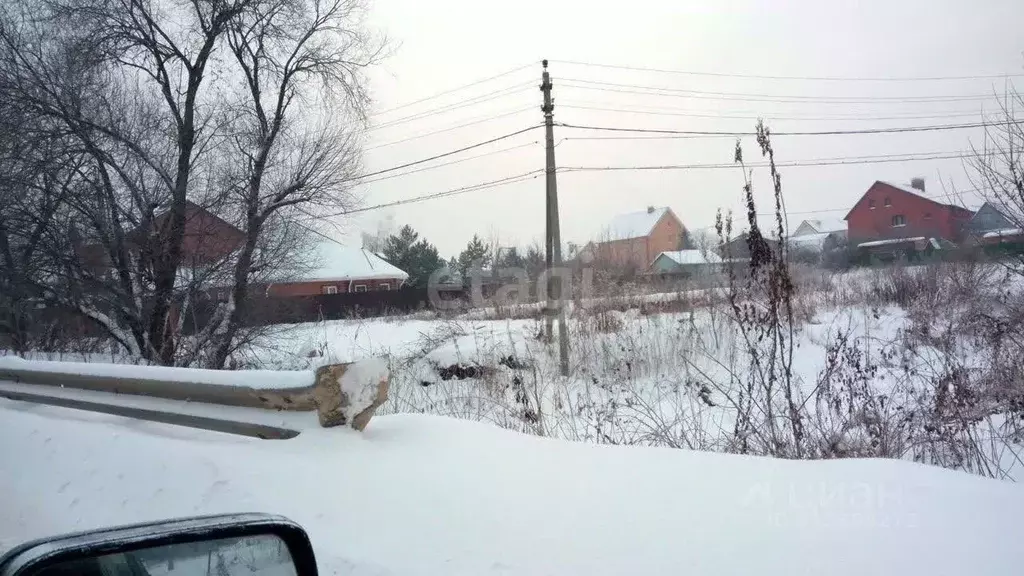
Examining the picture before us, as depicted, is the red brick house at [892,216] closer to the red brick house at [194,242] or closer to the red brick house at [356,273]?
the red brick house at [194,242]

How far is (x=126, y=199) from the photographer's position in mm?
12016

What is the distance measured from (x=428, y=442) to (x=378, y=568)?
1.46m

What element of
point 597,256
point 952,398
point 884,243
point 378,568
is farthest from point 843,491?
point 597,256

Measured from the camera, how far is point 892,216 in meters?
28.2

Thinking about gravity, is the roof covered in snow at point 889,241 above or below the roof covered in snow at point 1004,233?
above

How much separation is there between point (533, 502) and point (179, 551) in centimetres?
182

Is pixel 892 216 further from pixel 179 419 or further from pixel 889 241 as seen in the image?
pixel 179 419

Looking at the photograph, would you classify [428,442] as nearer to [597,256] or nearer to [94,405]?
[94,405]

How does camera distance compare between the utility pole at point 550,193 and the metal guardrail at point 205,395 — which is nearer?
the metal guardrail at point 205,395

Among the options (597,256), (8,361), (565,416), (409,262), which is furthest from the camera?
(409,262)

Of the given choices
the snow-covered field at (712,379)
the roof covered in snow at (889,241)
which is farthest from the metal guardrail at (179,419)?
the roof covered in snow at (889,241)

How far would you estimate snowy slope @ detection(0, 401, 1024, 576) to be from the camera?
2926 mm

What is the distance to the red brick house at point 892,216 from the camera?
22586 millimetres

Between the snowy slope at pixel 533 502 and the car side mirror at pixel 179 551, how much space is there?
0.86m
